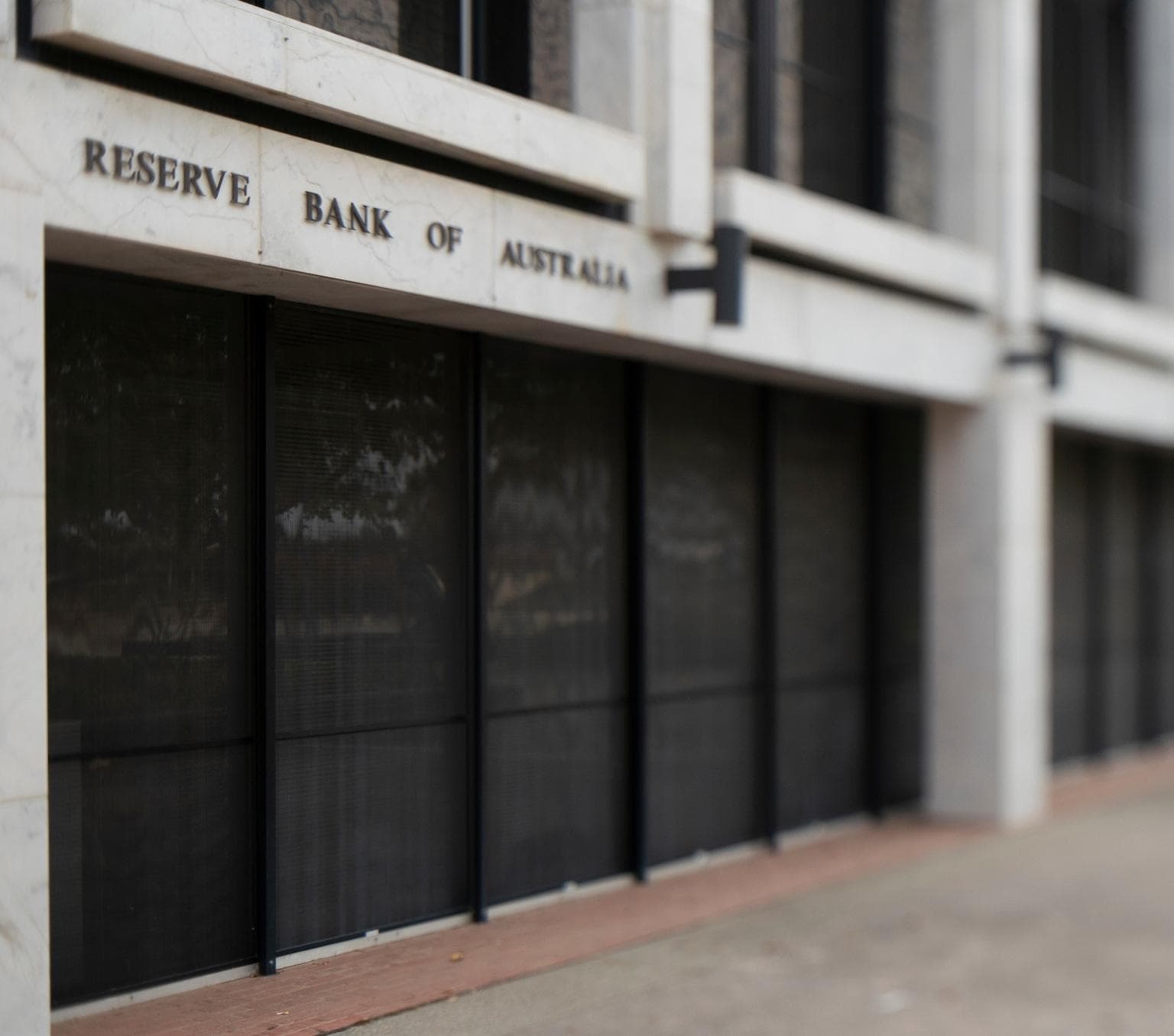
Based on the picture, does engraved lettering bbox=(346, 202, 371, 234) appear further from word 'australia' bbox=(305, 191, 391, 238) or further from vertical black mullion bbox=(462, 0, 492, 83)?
vertical black mullion bbox=(462, 0, 492, 83)

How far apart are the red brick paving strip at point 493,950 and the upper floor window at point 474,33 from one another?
222 inches

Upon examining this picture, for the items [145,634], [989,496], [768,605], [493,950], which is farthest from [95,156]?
[989,496]

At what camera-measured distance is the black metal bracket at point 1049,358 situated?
671 inches

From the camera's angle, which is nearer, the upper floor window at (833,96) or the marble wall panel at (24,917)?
the marble wall panel at (24,917)

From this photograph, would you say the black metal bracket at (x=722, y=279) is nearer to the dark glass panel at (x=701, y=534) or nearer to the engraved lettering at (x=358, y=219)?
the dark glass panel at (x=701, y=534)

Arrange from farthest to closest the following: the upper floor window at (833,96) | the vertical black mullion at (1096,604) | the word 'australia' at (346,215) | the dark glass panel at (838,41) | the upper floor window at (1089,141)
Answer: the vertical black mullion at (1096,604) → the upper floor window at (1089,141) → the dark glass panel at (838,41) → the upper floor window at (833,96) → the word 'australia' at (346,215)

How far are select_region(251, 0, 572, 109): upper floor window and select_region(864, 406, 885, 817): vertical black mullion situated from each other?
6.09 metres

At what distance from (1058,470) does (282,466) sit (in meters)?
13.4

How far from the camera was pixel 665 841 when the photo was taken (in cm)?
1381

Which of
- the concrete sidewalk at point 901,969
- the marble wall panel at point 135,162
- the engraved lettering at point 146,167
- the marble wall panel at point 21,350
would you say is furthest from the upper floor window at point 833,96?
the marble wall panel at point 21,350

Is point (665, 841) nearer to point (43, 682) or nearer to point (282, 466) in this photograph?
point (282, 466)

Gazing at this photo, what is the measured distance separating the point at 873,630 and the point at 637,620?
4298 millimetres

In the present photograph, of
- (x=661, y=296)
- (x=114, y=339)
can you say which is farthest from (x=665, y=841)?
(x=114, y=339)

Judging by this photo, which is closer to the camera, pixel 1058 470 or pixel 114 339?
pixel 114 339
